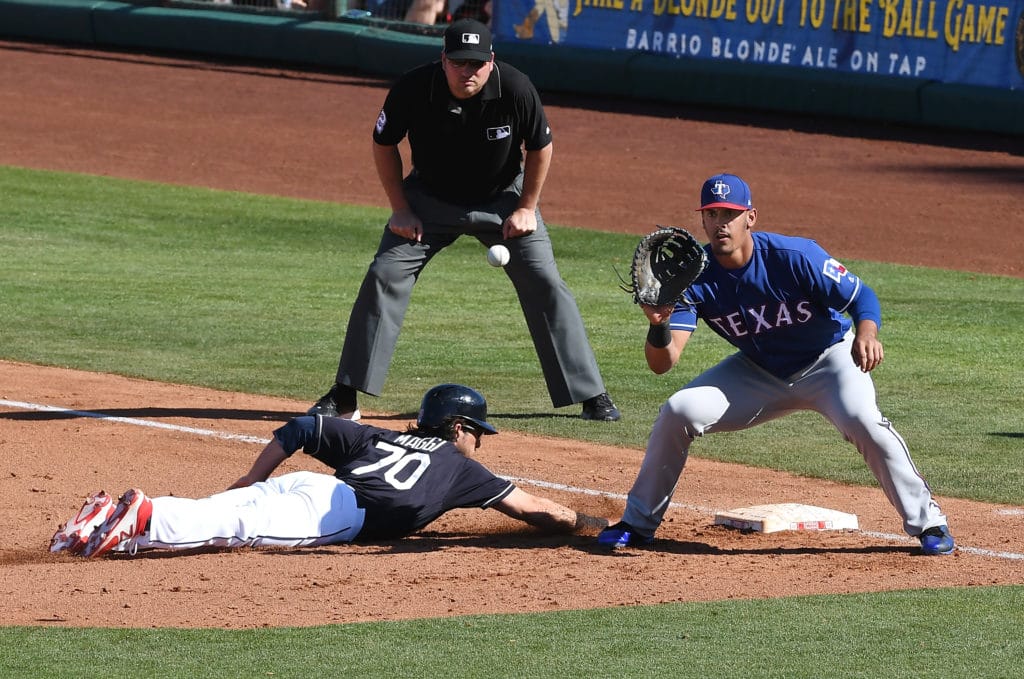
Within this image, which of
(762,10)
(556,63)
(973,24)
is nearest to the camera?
(973,24)

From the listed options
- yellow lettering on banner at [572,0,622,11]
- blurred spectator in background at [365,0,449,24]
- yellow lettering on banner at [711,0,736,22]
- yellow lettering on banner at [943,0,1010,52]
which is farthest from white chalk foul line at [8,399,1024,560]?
blurred spectator in background at [365,0,449,24]

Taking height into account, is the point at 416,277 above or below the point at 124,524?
above

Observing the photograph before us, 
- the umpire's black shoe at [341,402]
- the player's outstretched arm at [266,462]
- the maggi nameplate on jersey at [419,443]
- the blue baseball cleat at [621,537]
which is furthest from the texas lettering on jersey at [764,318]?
the umpire's black shoe at [341,402]

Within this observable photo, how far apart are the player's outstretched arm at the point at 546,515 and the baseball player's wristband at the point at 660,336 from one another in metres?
0.89

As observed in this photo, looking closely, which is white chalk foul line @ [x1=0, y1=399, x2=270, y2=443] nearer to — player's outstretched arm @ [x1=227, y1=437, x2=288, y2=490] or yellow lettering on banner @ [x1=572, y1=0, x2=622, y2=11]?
player's outstretched arm @ [x1=227, y1=437, x2=288, y2=490]

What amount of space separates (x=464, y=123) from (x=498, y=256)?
0.68 metres

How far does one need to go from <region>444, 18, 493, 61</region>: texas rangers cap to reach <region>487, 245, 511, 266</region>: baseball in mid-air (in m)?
1.00

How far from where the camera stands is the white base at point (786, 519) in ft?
21.5

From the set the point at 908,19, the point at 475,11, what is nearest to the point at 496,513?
the point at 908,19

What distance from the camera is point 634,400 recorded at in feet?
30.2

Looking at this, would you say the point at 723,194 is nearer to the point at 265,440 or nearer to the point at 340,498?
the point at 340,498

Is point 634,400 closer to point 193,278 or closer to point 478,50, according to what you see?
point 478,50

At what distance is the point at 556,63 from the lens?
74.2 feet

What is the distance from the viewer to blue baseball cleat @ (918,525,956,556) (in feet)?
19.8
